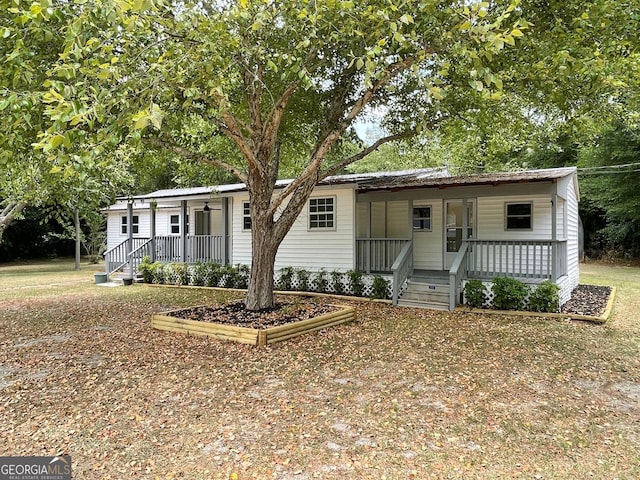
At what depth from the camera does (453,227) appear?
1230 cm

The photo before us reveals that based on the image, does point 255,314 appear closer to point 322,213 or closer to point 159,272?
point 322,213

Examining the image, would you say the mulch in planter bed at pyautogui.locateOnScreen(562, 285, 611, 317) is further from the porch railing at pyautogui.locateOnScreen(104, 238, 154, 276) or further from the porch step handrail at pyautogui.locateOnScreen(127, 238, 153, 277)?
the porch railing at pyautogui.locateOnScreen(104, 238, 154, 276)

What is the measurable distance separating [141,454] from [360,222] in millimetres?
10561

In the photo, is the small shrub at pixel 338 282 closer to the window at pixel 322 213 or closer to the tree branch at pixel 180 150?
the window at pixel 322 213

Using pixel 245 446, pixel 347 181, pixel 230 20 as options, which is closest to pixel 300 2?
pixel 230 20

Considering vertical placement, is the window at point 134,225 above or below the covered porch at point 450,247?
above

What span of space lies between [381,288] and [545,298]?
12.3 ft

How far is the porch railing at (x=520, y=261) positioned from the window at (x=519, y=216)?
671 millimetres

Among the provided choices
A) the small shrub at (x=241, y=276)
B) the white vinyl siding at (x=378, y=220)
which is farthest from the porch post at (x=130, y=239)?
the white vinyl siding at (x=378, y=220)

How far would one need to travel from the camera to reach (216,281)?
559 inches

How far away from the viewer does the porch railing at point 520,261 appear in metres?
9.43

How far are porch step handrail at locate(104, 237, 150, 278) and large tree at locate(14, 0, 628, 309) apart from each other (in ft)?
27.8

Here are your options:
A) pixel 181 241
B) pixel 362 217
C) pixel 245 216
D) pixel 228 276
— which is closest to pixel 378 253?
pixel 362 217

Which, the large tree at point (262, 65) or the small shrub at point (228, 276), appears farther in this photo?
the small shrub at point (228, 276)
